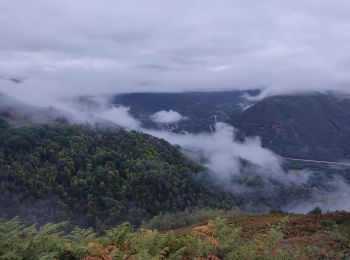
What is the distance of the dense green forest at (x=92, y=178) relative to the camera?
94.8 meters

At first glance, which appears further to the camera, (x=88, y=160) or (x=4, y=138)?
(x=4, y=138)

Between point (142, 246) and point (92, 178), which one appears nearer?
point (142, 246)

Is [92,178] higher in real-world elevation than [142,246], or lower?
lower

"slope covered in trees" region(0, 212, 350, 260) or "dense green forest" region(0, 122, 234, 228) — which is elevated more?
"slope covered in trees" region(0, 212, 350, 260)

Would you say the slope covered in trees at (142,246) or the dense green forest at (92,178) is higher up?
the slope covered in trees at (142,246)

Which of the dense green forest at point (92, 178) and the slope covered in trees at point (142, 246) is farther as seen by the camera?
the dense green forest at point (92, 178)

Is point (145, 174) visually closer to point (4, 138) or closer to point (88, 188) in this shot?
point (88, 188)

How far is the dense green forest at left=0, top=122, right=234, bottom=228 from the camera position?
311ft

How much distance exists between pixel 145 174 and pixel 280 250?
102785mm

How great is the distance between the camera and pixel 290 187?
16938 cm

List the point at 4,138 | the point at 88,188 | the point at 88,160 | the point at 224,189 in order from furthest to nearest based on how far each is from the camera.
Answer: the point at 224,189
the point at 4,138
the point at 88,160
the point at 88,188

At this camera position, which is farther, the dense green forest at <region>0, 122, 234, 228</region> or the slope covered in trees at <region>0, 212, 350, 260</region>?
the dense green forest at <region>0, 122, 234, 228</region>

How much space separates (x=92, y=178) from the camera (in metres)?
110

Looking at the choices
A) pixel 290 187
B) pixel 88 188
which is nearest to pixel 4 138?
pixel 88 188
